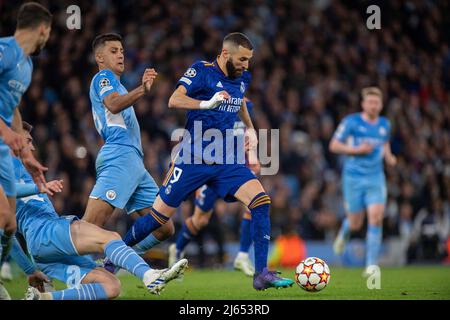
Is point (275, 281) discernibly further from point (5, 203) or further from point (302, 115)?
point (302, 115)

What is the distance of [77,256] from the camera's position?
6160 mm

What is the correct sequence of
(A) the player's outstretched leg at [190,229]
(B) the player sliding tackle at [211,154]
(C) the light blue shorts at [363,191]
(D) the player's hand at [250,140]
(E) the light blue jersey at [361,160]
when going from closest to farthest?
(B) the player sliding tackle at [211,154] → (D) the player's hand at [250,140] → (A) the player's outstretched leg at [190,229] → (C) the light blue shorts at [363,191] → (E) the light blue jersey at [361,160]

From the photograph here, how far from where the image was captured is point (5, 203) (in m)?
5.76

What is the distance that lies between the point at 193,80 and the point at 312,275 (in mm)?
2128

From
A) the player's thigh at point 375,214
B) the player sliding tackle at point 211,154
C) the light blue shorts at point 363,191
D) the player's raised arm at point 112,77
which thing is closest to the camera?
the player's raised arm at point 112,77

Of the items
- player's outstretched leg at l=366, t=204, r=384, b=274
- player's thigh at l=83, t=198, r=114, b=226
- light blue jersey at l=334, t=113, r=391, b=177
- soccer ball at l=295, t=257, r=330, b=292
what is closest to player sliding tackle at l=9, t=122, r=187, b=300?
player's thigh at l=83, t=198, r=114, b=226

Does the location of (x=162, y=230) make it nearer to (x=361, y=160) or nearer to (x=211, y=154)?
(x=211, y=154)

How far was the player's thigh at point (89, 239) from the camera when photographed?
5.77 m

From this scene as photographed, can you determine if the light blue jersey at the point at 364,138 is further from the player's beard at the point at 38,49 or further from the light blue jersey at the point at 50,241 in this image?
the player's beard at the point at 38,49

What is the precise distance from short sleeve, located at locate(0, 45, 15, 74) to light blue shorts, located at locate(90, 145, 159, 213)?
1.71 metres

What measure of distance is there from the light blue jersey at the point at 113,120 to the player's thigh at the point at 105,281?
5.44 ft

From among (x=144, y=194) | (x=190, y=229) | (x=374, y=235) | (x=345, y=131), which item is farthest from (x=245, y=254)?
(x=345, y=131)

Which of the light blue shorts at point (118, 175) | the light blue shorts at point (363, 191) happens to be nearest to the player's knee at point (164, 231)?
the light blue shorts at point (118, 175)

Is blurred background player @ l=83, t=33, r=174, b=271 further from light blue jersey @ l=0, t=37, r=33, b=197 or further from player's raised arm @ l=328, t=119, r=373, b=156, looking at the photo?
player's raised arm @ l=328, t=119, r=373, b=156
